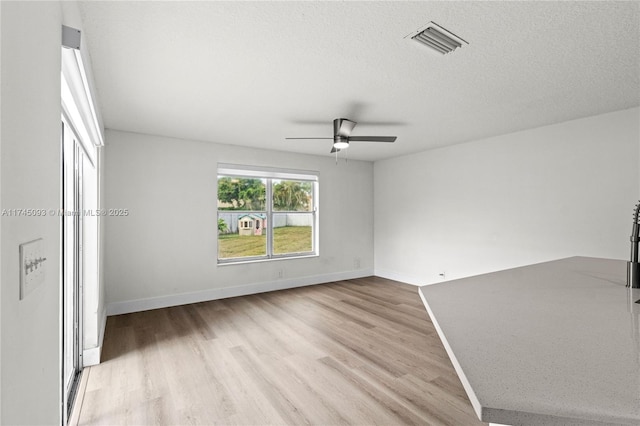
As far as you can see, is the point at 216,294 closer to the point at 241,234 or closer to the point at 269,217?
the point at 241,234

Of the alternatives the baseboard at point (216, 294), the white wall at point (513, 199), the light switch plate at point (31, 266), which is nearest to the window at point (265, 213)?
the baseboard at point (216, 294)

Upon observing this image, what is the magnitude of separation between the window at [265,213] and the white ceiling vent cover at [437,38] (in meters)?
3.45

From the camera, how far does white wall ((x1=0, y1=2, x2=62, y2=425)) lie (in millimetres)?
583

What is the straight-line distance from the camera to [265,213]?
204 inches

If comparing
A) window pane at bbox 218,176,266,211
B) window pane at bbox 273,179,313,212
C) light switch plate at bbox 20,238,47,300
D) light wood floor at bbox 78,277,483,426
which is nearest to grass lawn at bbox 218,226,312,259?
window pane at bbox 273,179,313,212

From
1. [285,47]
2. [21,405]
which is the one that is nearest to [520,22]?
[285,47]

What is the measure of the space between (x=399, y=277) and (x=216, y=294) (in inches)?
130

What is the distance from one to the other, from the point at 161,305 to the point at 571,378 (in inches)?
177

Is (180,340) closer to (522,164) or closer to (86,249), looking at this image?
(86,249)

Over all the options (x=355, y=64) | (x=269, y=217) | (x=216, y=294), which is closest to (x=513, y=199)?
(x=355, y=64)

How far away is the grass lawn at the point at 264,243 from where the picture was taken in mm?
4844

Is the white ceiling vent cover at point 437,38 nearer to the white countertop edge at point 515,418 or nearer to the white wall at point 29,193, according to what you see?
the white wall at point 29,193

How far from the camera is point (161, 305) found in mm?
4168

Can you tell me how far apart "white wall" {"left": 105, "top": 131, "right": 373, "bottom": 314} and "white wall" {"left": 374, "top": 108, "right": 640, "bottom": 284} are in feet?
6.40
